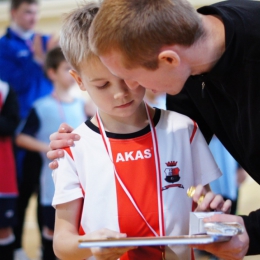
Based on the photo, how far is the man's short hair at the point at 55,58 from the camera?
14.2 feet

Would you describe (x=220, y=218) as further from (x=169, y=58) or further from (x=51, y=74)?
(x=51, y=74)

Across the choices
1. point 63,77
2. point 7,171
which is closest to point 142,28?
point 7,171

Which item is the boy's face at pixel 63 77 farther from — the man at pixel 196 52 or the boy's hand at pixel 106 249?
the boy's hand at pixel 106 249

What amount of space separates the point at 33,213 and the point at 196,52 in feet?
16.0

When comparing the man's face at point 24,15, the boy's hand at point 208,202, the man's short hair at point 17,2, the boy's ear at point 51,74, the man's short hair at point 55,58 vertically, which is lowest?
the boy's hand at point 208,202

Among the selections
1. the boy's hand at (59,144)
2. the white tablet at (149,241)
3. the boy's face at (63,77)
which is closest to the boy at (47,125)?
the boy's face at (63,77)

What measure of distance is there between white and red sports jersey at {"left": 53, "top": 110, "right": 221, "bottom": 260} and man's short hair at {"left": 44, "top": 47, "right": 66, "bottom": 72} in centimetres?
264

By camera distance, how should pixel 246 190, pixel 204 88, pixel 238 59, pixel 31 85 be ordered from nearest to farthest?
pixel 238 59 < pixel 204 88 < pixel 31 85 < pixel 246 190

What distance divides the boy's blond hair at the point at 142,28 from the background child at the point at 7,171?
2.43 metres

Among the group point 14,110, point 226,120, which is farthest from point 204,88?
point 14,110

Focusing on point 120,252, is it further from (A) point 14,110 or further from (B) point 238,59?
(A) point 14,110

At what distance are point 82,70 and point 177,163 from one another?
415 millimetres

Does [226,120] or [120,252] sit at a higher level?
[226,120]

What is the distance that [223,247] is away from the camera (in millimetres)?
1538
